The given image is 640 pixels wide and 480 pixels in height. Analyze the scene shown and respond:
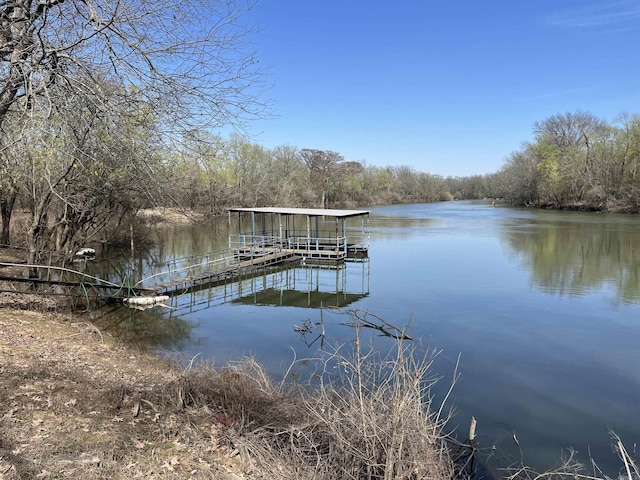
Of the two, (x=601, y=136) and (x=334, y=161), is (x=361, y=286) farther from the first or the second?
(x=334, y=161)

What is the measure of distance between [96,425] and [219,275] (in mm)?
14811

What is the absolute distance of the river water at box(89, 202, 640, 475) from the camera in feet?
25.5

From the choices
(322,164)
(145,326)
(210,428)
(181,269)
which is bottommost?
(145,326)

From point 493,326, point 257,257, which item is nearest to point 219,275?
point 257,257

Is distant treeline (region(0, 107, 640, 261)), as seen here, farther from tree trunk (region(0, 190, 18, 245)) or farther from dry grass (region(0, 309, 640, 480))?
dry grass (region(0, 309, 640, 480))

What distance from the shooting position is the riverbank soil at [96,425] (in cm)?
425

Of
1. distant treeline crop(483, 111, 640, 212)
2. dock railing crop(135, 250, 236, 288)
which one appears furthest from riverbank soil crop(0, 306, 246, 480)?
distant treeline crop(483, 111, 640, 212)

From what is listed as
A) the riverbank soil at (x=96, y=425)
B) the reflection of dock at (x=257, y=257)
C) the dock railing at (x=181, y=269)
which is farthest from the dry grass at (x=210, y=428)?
the dock railing at (x=181, y=269)

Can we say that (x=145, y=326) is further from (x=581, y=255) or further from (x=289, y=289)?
(x=581, y=255)

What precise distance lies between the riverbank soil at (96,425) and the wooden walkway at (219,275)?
8370 mm

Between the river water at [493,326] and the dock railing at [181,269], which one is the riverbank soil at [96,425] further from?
the dock railing at [181,269]

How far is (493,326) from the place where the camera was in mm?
12953

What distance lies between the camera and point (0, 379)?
592cm

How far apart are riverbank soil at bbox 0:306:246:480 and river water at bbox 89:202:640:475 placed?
11.3 feet
